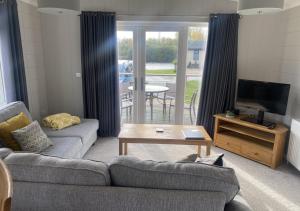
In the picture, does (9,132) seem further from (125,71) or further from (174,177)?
(125,71)


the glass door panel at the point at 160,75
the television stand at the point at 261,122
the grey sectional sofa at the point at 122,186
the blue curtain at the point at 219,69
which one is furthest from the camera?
the glass door panel at the point at 160,75

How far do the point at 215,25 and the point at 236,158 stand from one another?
2112 mm

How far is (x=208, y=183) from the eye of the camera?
1178mm

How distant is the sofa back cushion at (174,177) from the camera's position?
3.87ft

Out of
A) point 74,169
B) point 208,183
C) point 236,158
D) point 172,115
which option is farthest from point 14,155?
point 172,115

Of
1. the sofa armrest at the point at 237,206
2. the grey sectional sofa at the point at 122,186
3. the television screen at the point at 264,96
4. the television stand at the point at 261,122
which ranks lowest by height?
the television stand at the point at 261,122

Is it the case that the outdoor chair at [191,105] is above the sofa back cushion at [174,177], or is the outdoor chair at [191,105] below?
below

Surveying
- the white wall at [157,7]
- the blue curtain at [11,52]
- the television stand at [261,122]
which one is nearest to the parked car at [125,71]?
the white wall at [157,7]

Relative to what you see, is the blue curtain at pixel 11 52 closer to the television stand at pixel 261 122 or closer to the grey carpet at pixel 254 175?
the grey carpet at pixel 254 175

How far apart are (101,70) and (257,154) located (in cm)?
277

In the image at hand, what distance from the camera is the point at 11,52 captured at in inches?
120

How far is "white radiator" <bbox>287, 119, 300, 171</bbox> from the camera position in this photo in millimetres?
2893

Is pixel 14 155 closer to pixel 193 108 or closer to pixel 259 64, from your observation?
pixel 193 108

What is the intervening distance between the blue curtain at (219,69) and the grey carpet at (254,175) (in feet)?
2.27
